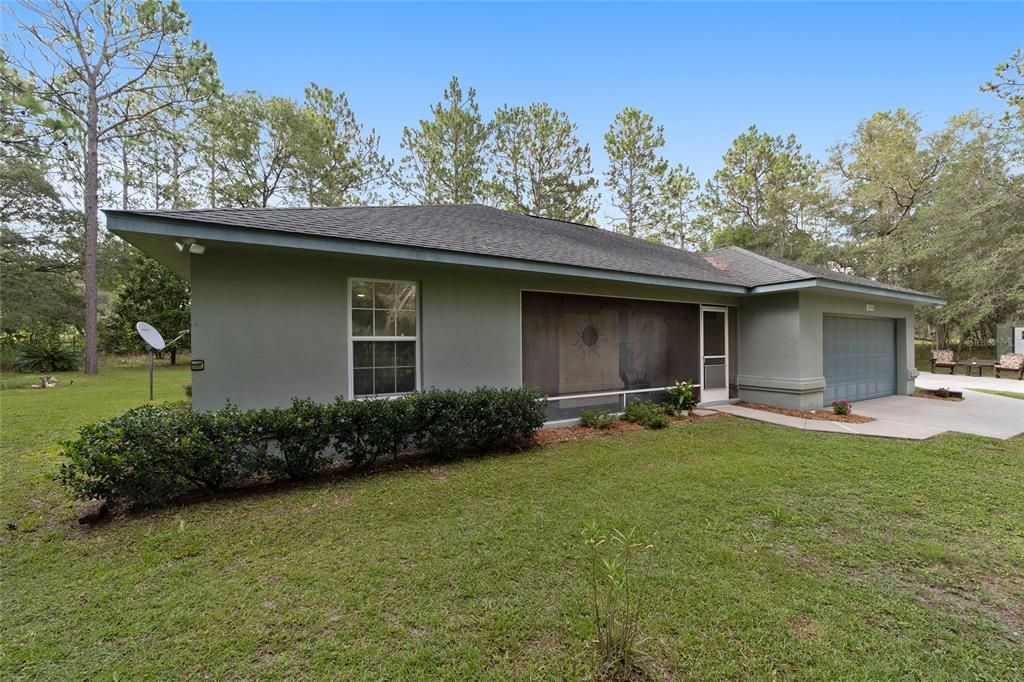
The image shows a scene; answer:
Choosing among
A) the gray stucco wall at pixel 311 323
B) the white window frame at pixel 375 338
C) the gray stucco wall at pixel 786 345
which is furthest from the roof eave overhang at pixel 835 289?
the white window frame at pixel 375 338

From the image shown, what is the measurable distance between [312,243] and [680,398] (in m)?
6.89

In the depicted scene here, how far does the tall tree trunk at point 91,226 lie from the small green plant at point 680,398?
67.8ft

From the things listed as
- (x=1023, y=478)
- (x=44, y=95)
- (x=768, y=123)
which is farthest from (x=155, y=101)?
(x=768, y=123)

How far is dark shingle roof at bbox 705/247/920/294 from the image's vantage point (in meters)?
8.53

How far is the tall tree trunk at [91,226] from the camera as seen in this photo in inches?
608

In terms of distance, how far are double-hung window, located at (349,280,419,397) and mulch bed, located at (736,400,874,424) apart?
730cm

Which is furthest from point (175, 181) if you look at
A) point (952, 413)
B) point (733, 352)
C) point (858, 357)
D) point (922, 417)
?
point (952, 413)

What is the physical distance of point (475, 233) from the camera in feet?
24.3

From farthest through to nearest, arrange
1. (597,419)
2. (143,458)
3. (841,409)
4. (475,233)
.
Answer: (841,409), (475,233), (597,419), (143,458)

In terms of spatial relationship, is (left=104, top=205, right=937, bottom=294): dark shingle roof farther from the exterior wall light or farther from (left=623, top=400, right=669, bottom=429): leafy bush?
(left=623, top=400, right=669, bottom=429): leafy bush

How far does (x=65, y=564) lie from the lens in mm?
2971

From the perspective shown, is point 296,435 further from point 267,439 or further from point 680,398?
point 680,398

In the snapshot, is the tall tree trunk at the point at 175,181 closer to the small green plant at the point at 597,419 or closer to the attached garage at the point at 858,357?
the small green plant at the point at 597,419

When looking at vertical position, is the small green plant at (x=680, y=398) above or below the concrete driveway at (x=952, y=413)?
above
